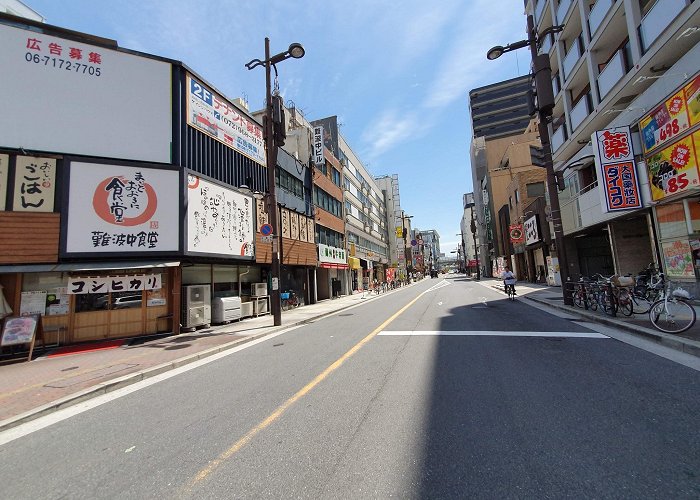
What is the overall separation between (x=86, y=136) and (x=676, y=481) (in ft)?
51.5

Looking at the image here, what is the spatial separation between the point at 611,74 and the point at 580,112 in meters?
3.94

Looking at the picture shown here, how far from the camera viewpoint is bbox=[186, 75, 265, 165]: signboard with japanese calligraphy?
14631mm

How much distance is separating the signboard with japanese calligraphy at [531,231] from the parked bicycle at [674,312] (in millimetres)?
24089

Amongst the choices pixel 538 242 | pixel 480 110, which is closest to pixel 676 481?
pixel 538 242

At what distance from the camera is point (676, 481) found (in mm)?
2705

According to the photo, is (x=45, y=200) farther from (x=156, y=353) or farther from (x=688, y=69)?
(x=688, y=69)

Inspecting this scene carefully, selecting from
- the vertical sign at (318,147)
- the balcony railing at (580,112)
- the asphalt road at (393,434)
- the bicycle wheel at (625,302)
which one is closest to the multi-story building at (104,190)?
the asphalt road at (393,434)

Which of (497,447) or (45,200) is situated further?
(45,200)

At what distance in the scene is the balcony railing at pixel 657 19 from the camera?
1126cm

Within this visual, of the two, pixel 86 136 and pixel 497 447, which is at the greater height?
pixel 86 136

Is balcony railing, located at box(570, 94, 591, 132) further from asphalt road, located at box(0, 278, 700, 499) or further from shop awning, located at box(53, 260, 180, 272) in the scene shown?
shop awning, located at box(53, 260, 180, 272)

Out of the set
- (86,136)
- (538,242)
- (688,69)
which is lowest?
(538,242)

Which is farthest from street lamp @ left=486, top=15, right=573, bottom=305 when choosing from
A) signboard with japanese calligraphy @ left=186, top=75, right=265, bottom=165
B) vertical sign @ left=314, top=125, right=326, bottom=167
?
vertical sign @ left=314, top=125, right=326, bottom=167

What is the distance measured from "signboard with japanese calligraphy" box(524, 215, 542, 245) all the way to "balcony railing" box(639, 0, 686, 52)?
19199mm
